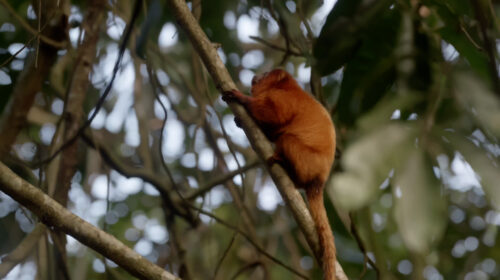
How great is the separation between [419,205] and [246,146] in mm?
3631

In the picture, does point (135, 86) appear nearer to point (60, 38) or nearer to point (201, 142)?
point (60, 38)

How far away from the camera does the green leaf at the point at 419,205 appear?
117cm

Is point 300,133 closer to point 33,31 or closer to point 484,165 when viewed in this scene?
point 33,31

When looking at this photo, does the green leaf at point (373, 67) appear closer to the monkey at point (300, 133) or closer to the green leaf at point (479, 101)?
the green leaf at point (479, 101)

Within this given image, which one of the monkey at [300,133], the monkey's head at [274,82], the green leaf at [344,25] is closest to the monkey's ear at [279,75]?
the monkey's head at [274,82]

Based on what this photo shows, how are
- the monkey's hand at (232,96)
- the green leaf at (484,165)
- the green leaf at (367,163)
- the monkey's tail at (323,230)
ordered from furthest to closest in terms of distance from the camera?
the monkey's hand at (232,96) < the monkey's tail at (323,230) < the green leaf at (367,163) < the green leaf at (484,165)

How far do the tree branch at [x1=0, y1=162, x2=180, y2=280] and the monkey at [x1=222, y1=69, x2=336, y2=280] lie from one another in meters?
0.89

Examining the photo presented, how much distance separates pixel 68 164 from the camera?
292 centimetres

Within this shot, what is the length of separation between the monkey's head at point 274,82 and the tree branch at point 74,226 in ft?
6.36

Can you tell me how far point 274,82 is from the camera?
3619 millimetres

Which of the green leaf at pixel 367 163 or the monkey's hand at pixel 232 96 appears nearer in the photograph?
the green leaf at pixel 367 163

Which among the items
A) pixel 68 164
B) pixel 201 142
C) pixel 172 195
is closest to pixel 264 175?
pixel 201 142

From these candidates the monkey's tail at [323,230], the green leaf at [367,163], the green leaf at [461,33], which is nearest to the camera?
the green leaf at [367,163]

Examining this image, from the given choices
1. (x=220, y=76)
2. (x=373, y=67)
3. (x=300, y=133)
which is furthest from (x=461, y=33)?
(x=300, y=133)
